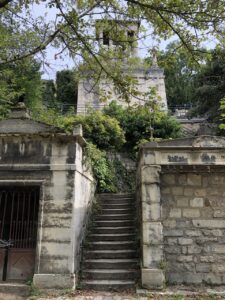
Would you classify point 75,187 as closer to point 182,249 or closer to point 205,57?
point 182,249

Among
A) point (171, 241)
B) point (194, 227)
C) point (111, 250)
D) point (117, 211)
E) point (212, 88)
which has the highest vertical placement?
point (212, 88)

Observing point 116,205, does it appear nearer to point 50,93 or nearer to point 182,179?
point 182,179

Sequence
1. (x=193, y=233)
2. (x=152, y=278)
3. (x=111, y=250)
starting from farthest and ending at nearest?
(x=111, y=250) → (x=193, y=233) → (x=152, y=278)

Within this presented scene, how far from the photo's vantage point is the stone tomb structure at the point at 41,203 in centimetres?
692

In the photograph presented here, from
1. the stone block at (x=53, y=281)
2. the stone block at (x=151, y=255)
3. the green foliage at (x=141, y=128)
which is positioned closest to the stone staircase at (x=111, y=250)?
the stone block at (x=53, y=281)

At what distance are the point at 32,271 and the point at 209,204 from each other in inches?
178

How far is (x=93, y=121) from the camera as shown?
47.9 feet

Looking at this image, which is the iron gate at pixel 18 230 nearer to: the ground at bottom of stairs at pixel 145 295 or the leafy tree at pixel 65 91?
the ground at bottom of stairs at pixel 145 295

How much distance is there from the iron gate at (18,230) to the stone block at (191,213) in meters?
3.67

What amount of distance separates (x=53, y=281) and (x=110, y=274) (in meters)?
1.41

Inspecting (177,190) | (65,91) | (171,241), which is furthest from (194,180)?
(65,91)

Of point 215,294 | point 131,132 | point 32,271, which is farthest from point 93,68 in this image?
point 131,132

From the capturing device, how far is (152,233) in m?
7.27

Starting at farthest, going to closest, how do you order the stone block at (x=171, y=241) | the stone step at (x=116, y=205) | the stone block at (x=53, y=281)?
1. the stone step at (x=116, y=205)
2. the stone block at (x=171, y=241)
3. the stone block at (x=53, y=281)
